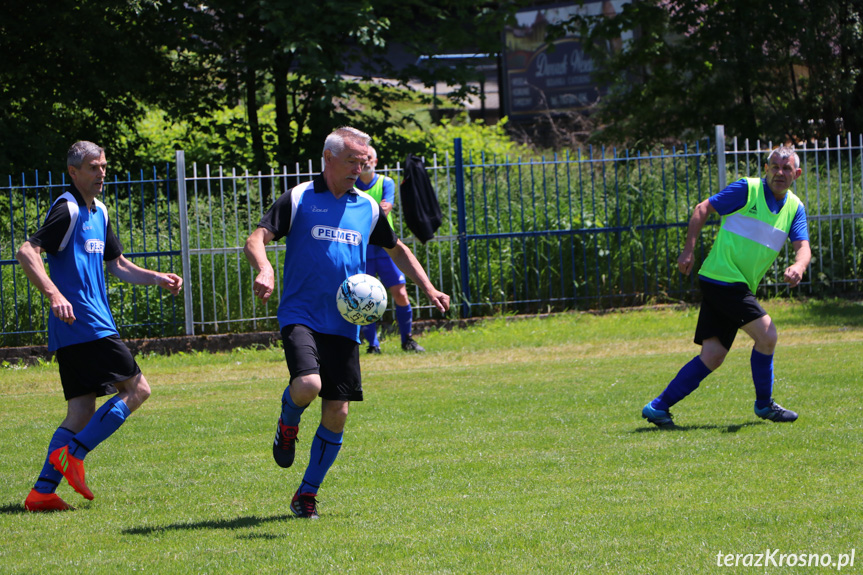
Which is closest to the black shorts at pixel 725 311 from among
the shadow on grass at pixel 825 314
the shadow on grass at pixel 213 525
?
the shadow on grass at pixel 213 525

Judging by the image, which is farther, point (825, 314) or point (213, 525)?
point (825, 314)

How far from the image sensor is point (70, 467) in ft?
17.6

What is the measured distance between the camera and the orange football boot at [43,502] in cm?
534

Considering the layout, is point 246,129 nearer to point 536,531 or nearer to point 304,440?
point 304,440

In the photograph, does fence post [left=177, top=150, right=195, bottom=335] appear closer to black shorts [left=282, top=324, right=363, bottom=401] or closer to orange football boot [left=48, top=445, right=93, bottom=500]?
orange football boot [left=48, top=445, right=93, bottom=500]

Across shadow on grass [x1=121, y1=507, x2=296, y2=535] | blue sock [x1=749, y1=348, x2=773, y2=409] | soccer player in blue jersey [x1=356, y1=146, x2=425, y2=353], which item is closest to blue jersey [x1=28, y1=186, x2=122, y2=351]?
shadow on grass [x1=121, y1=507, x2=296, y2=535]

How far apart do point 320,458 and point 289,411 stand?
312mm

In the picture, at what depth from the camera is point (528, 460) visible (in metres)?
6.12

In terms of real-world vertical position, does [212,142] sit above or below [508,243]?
above

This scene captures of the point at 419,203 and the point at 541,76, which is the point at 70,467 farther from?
the point at 541,76

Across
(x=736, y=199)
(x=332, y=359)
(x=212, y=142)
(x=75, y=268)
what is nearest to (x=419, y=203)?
(x=736, y=199)

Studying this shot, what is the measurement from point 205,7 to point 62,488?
13782 mm

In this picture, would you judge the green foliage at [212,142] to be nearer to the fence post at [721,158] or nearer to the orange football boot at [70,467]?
the fence post at [721,158]

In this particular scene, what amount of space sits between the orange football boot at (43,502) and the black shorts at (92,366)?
1.81ft
